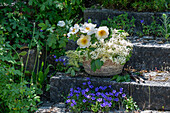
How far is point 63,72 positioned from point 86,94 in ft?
2.11

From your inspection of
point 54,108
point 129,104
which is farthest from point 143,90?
point 54,108

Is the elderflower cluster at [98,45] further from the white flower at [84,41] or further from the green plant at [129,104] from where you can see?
the green plant at [129,104]

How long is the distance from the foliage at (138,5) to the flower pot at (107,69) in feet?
6.33

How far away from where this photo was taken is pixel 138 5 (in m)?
5.00

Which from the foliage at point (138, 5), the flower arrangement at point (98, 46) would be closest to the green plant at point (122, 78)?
the flower arrangement at point (98, 46)

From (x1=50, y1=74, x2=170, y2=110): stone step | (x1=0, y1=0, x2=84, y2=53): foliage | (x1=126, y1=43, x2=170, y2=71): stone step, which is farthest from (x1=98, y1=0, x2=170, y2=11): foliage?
(x1=50, y1=74, x2=170, y2=110): stone step

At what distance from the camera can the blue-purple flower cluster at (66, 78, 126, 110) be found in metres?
2.96

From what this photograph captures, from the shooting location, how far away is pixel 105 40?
3.29 meters

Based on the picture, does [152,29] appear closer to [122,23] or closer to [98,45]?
[122,23]

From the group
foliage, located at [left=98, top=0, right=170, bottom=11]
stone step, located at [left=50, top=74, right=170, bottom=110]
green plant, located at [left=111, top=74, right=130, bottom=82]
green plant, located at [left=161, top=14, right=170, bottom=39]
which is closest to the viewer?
stone step, located at [left=50, top=74, right=170, bottom=110]

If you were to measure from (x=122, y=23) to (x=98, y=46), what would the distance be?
4.55ft

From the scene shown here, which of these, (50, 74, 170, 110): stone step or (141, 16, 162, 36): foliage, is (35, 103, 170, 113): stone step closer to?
(50, 74, 170, 110): stone step

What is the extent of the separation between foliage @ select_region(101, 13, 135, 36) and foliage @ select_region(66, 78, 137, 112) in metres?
1.58

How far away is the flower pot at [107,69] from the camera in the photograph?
10.7 feet
